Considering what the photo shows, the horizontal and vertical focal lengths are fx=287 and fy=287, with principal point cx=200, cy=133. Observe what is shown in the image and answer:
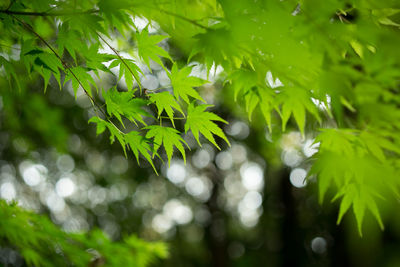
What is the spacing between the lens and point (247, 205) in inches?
446

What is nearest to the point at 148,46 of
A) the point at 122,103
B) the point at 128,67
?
the point at 128,67

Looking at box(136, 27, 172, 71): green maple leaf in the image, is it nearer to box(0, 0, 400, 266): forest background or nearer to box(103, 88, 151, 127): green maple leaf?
box(0, 0, 400, 266): forest background

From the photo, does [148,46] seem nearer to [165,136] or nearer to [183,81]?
[183,81]

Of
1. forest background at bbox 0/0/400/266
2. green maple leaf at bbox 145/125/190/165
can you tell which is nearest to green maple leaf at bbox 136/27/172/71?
forest background at bbox 0/0/400/266

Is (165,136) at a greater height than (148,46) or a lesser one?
lesser

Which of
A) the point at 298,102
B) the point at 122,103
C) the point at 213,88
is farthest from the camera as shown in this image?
the point at 213,88

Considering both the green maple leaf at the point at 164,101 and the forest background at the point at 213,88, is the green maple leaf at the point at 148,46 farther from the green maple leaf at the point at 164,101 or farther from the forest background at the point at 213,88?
the green maple leaf at the point at 164,101

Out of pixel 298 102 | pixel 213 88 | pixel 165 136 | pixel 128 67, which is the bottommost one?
pixel 213 88

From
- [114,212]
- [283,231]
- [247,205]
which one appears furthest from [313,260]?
[114,212]

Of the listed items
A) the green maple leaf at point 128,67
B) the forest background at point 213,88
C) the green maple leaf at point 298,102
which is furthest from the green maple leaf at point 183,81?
the green maple leaf at point 298,102

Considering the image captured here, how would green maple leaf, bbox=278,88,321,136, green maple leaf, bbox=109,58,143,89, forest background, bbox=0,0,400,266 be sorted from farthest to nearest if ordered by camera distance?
1. green maple leaf, bbox=109,58,143,89
2. green maple leaf, bbox=278,88,321,136
3. forest background, bbox=0,0,400,266

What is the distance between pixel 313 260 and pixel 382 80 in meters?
8.42

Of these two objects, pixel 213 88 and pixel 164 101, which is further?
pixel 213 88

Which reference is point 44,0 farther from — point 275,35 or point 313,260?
point 313,260
